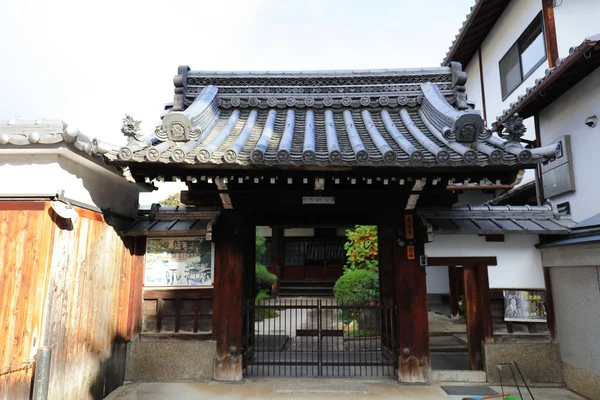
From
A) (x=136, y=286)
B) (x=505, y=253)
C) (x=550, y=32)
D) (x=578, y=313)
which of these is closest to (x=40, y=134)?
(x=136, y=286)

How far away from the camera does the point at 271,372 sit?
24.9ft

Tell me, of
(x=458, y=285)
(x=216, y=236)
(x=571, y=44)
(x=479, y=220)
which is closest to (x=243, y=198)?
(x=216, y=236)

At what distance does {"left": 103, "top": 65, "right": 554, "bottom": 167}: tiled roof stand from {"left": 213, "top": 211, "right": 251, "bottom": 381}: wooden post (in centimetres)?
182

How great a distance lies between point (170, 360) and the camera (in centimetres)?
682

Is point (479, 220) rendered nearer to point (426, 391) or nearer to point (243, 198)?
point (426, 391)

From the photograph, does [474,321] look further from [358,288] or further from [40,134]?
[40,134]

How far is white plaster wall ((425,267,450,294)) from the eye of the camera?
54.7 feet

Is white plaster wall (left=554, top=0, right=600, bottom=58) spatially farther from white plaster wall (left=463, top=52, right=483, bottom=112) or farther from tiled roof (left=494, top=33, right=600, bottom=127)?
white plaster wall (left=463, top=52, right=483, bottom=112)

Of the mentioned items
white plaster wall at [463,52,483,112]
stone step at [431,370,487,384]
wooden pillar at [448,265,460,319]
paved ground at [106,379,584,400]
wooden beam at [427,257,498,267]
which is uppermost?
white plaster wall at [463,52,483,112]

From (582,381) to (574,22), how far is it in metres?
8.59

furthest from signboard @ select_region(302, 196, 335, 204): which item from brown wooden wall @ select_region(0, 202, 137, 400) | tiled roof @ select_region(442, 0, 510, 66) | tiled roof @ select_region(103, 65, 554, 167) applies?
tiled roof @ select_region(442, 0, 510, 66)

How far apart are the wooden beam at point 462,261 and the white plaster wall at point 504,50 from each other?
537 centimetres

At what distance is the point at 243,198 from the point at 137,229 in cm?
219

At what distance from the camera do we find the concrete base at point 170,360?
6.77 meters
